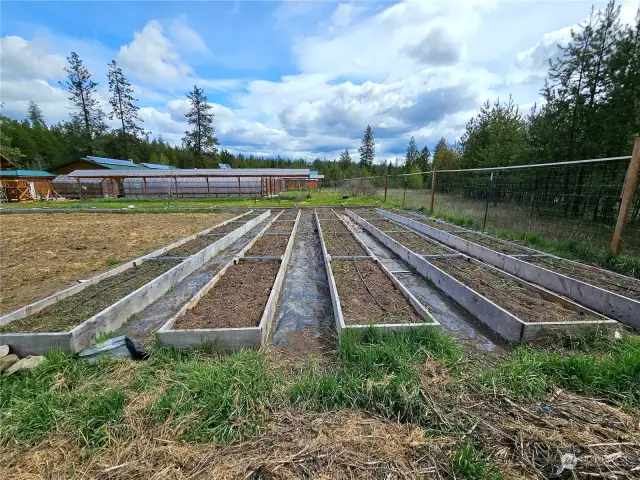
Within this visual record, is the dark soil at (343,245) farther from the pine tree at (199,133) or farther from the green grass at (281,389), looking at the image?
the pine tree at (199,133)

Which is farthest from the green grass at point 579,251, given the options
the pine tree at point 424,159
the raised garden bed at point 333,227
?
the pine tree at point 424,159

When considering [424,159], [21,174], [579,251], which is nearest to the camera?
[579,251]

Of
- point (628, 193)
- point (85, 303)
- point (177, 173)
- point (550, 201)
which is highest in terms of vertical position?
point (177, 173)

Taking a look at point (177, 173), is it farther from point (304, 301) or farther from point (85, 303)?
point (304, 301)

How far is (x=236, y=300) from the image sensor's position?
4121 millimetres

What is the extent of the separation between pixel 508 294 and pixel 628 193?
3.34 metres

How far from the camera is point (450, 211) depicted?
1171 cm

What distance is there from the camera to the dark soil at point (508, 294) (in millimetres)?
3467

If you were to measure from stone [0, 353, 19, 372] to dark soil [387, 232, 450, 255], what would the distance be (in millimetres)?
6622

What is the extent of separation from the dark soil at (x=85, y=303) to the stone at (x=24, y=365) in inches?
20.9

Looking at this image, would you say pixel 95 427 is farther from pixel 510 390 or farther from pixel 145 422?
pixel 510 390

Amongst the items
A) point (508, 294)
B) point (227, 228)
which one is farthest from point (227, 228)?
point (508, 294)

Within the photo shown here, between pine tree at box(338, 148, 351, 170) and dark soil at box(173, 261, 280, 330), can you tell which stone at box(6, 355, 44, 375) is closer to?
dark soil at box(173, 261, 280, 330)

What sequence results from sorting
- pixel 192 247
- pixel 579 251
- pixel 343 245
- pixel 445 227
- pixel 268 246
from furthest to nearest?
1. pixel 445 227
2. pixel 343 245
3. pixel 268 246
4. pixel 192 247
5. pixel 579 251
